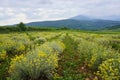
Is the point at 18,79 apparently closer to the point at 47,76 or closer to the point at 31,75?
the point at 31,75

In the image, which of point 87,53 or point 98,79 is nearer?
point 98,79

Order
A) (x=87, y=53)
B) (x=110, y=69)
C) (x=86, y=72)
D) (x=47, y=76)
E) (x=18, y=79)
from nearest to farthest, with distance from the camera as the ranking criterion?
(x=110, y=69) < (x=18, y=79) < (x=47, y=76) < (x=86, y=72) < (x=87, y=53)

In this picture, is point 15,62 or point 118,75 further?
point 15,62

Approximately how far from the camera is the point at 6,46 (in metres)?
14.3

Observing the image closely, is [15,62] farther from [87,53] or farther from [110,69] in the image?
[87,53]

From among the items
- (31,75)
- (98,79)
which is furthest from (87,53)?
(31,75)

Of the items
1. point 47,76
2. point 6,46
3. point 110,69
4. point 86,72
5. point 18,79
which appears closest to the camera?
point 110,69

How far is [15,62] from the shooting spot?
25.2ft

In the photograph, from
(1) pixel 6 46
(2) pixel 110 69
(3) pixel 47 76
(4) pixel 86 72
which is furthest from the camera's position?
(1) pixel 6 46

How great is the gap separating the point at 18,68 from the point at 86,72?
3115mm

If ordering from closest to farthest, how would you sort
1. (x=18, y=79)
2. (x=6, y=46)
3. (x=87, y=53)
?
(x=18, y=79)
(x=87, y=53)
(x=6, y=46)

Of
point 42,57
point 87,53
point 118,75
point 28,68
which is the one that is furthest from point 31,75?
point 87,53

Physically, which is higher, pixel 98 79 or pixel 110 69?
pixel 110 69

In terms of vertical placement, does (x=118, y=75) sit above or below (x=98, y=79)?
above
